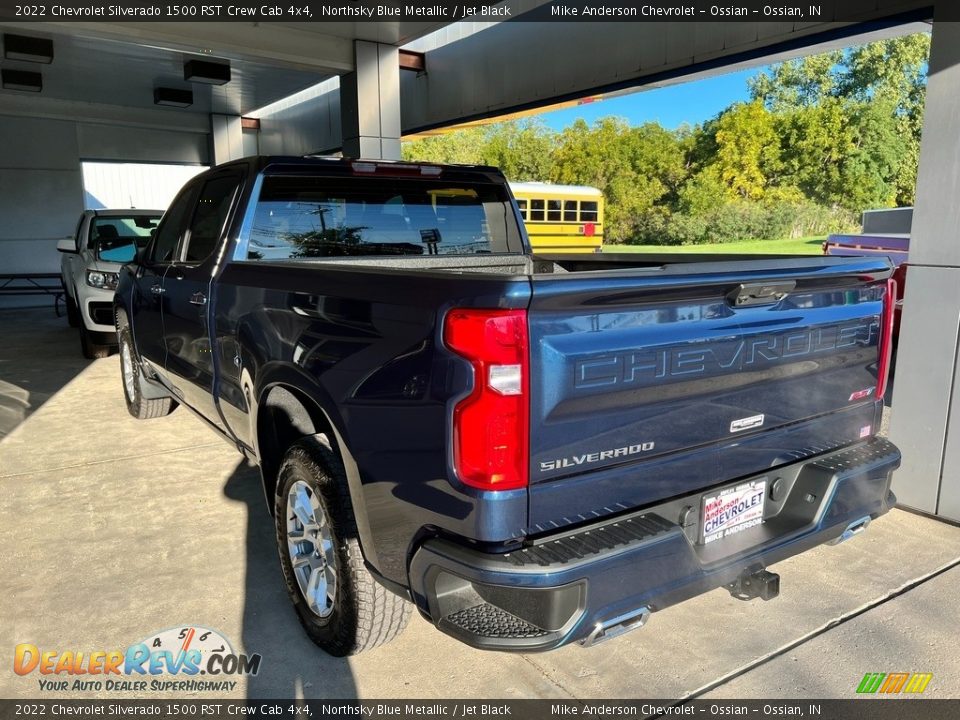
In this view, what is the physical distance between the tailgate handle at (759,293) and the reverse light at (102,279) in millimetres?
8076

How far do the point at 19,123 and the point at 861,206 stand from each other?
44589 millimetres

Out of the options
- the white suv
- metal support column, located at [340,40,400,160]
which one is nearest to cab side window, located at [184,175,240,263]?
the white suv

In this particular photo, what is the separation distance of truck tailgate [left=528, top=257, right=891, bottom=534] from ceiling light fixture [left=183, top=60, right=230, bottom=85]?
465 inches

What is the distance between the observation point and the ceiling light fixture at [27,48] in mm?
10305

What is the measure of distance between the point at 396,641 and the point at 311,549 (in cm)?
52

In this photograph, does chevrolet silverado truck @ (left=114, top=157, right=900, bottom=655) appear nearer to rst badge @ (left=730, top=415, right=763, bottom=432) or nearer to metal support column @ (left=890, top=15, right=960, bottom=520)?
rst badge @ (left=730, top=415, right=763, bottom=432)

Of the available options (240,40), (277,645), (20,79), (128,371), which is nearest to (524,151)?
(20,79)

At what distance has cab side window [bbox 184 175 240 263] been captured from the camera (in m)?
3.72

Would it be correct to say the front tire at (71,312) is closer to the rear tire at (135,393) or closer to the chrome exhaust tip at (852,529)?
the rear tire at (135,393)

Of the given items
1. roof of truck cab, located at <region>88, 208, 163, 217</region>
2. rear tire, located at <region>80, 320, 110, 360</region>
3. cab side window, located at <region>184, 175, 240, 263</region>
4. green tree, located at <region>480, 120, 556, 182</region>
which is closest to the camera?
cab side window, located at <region>184, 175, 240, 263</region>

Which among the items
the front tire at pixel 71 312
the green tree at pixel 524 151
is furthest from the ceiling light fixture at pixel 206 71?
the green tree at pixel 524 151

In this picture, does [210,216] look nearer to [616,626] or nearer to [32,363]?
[616,626]

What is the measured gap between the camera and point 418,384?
208 centimetres

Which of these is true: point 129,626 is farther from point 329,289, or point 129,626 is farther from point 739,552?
point 739,552
